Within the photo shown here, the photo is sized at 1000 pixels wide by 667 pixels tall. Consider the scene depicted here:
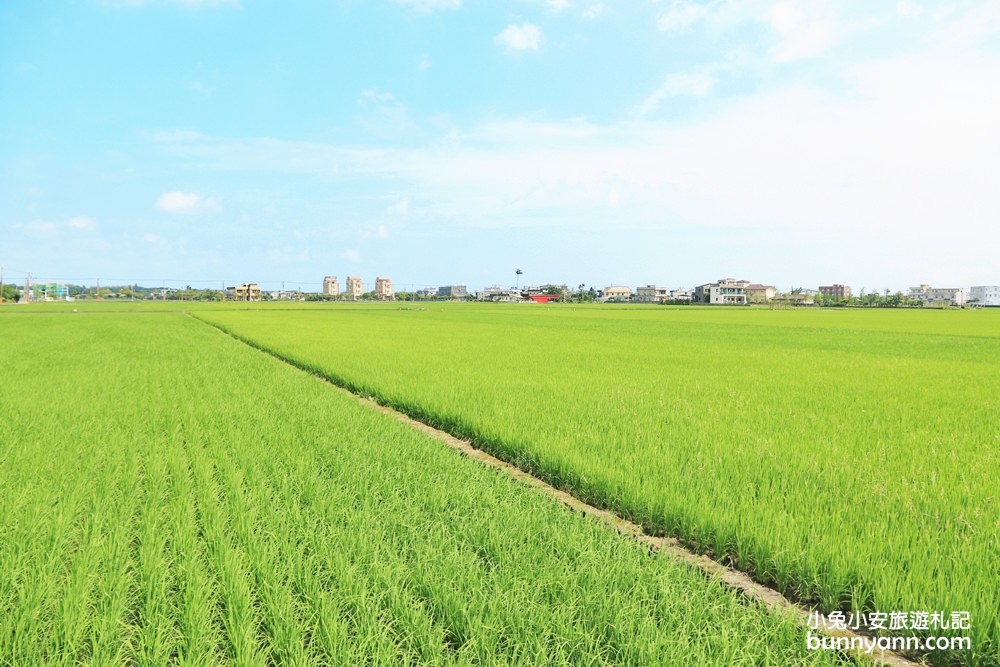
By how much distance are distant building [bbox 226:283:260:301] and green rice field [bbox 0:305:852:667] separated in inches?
6168

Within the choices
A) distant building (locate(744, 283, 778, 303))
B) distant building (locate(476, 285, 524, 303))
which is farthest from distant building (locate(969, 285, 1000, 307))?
distant building (locate(476, 285, 524, 303))

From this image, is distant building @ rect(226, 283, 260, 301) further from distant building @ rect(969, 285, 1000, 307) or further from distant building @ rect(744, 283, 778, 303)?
distant building @ rect(969, 285, 1000, 307)

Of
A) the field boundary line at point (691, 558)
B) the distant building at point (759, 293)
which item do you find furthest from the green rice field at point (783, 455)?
the distant building at point (759, 293)

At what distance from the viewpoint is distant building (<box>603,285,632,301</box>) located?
185 meters

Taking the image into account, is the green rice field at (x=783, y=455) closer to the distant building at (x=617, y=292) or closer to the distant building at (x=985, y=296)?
the distant building at (x=617, y=292)

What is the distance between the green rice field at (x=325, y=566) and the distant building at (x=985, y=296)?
707 ft

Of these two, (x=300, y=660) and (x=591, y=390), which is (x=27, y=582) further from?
(x=591, y=390)

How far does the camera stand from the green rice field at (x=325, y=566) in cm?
266

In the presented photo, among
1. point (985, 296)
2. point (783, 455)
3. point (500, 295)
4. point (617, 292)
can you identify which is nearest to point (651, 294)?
point (617, 292)

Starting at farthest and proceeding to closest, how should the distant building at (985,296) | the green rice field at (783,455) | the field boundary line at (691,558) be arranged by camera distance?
→ 1. the distant building at (985,296)
2. the green rice field at (783,455)
3. the field boundary line at (691,558)

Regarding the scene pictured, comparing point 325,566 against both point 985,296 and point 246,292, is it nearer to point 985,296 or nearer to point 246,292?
point 246,292

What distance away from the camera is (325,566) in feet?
11.5

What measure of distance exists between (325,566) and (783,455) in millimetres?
4534

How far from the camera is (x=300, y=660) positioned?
248cm
